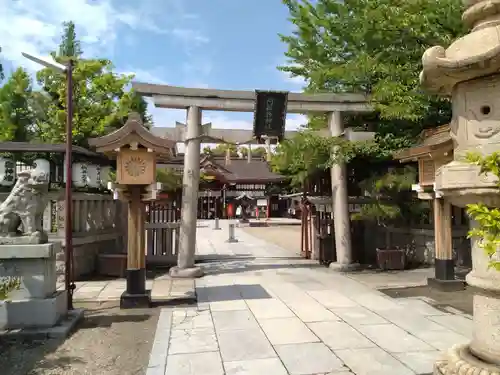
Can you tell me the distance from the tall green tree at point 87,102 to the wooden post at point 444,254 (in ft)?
39.0

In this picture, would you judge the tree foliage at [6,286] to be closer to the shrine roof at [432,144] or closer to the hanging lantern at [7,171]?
the hanging lantern at [7,171]

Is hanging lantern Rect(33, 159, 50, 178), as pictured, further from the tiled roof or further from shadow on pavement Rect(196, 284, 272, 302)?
the tiled roof

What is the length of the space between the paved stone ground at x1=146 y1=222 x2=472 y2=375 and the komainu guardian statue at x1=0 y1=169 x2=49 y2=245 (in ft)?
8.06

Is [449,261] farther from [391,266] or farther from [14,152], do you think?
[14,152]

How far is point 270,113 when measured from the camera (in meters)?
11.1

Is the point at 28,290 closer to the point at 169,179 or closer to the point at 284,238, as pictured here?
the point at 169,179

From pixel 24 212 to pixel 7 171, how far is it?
5.73m

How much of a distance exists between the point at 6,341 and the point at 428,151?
331 inches

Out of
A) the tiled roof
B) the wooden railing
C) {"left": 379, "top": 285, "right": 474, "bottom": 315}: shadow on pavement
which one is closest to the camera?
{"left": 379, "top": 285, "right": 474, "bottom": 315}: shadow on pavement

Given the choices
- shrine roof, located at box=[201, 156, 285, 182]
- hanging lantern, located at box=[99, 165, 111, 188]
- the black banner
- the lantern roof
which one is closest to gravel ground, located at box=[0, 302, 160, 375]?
the lantern roof

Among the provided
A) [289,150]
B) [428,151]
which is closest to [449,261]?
[428,151]

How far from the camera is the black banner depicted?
10.9 meters

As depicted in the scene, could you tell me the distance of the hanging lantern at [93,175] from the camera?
1134cm

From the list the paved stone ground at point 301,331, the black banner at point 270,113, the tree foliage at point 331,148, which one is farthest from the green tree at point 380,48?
the paved stone ground at point 301,331
